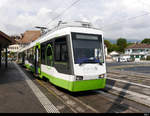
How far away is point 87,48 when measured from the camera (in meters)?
6.46

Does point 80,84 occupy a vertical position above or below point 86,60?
below

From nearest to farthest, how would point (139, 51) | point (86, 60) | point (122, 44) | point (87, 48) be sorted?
1. point (86, 60)
2. point (87, 48)
3. point (139, 51)
4. point (122, 44)

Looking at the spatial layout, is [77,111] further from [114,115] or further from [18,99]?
[18,99]

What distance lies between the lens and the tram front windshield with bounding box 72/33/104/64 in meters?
6.24

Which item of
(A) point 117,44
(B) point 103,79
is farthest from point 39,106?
(A) point 117,44

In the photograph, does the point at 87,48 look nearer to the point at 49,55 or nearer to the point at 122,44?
the point at 49,55

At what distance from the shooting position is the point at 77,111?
4883mm

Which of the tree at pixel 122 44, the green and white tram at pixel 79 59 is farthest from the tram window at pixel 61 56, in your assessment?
the tree at pixel 122 44

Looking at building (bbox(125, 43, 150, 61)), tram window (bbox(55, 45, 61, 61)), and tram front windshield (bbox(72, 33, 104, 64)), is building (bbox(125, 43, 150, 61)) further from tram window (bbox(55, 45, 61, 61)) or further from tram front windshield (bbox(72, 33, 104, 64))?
tram window (bbox(55, 45, 61, 61))

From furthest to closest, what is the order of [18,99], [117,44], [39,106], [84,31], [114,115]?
[117,44] → [84,31] → [18,99] → [39,106] → [114,115]

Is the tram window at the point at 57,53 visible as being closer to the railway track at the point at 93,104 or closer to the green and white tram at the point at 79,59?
the green and white tram at the point at 79,59

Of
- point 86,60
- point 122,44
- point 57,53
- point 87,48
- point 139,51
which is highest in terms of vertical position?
point 122,44

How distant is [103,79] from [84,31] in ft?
7.84

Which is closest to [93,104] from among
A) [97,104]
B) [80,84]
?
[97,104]
